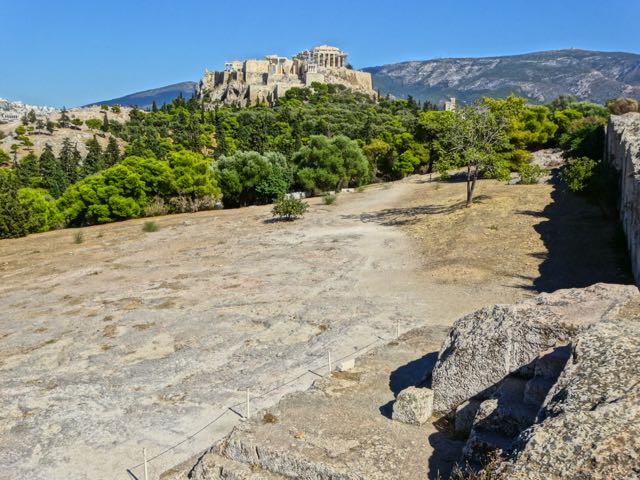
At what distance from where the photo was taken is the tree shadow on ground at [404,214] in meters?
30.0

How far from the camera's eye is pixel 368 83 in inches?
6531

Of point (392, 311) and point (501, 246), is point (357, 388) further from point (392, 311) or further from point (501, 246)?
point (501, 246)

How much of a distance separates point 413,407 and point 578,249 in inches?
625

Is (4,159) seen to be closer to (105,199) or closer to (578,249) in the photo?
(105,199)

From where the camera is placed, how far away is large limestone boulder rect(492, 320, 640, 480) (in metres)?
3.82

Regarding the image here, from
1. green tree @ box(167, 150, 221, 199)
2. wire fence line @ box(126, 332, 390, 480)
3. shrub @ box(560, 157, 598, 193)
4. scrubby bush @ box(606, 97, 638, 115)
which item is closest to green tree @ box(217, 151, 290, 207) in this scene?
green tree @ box(167, 150, 221, 199)

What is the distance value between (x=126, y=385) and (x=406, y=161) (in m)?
46.9

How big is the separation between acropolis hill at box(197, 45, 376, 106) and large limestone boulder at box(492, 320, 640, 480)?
13960 cm

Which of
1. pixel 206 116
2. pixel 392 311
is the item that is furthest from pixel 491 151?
pixel 206 116

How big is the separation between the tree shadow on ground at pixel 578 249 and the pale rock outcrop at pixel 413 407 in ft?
34.0

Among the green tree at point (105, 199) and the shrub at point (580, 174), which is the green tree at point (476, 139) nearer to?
the shrub at point (580, 174)

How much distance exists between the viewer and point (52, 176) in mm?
62344

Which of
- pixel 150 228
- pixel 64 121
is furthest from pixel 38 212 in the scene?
pixel 64 121

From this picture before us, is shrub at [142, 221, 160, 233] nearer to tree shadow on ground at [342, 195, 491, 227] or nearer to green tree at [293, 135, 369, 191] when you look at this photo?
tree shadow on ground at [342, 195, 491, 227]
